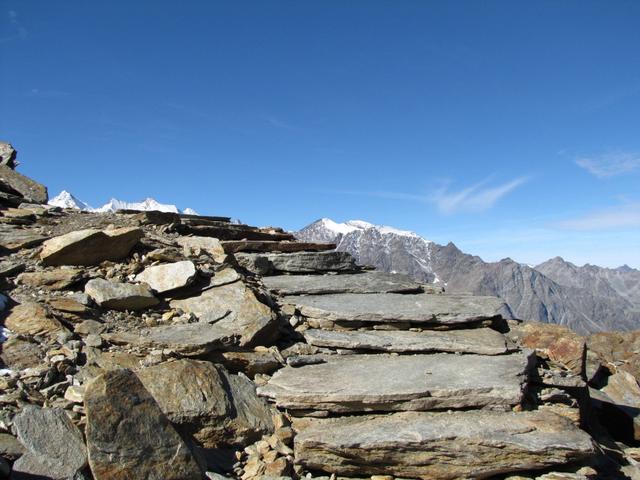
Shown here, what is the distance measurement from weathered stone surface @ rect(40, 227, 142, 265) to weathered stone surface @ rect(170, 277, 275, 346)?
3.14m

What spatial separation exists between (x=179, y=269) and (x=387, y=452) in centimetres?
893

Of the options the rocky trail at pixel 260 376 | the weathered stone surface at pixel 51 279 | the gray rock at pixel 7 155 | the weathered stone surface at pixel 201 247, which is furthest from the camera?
the gray rock at pixel 7 155

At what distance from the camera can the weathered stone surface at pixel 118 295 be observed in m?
13.5

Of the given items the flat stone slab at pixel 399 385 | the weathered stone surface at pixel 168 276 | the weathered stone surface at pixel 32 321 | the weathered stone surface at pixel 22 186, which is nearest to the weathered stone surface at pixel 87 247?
the weathered stone surface at pixel 168 276

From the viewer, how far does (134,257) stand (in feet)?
53.3

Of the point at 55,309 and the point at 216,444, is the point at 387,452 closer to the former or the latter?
the point at 216,444

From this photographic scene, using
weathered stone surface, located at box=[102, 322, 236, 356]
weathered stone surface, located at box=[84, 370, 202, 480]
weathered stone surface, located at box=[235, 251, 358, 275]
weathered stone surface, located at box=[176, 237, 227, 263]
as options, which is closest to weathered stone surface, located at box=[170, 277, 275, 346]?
weathered stone surface, located at box=[102, 322, 236, 356]

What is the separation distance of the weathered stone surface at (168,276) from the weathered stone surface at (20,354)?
428 centimetres

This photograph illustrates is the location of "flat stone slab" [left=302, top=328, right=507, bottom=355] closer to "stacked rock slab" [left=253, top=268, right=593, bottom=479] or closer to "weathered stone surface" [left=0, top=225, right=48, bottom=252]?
"stacked rock slab" [left=253, top=268, right=593, bottom=479]

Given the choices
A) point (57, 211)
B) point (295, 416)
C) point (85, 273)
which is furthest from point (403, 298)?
point (57, 211)

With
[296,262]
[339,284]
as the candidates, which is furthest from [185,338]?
[296,262]

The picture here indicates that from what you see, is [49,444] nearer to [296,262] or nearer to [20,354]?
[20,354]

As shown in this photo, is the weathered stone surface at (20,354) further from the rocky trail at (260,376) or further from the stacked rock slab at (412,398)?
the stacked rock slab at (412,398)

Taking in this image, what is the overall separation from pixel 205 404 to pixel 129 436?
108 inches
